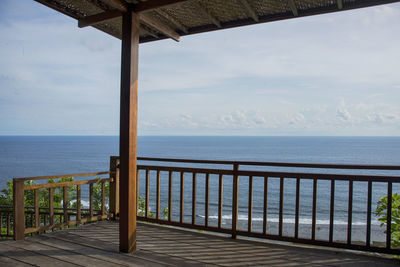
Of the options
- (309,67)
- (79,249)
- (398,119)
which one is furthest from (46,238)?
(398,119)

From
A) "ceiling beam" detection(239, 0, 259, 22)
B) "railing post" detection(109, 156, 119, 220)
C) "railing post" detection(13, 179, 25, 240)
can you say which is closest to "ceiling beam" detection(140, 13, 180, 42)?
"ceiling beam" detection(239, 0, 259, 22)

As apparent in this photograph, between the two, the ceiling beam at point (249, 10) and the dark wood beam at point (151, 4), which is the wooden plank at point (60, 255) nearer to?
the dark wood beam at point (151, 4)

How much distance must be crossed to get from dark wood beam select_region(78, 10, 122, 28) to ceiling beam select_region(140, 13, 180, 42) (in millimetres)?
241

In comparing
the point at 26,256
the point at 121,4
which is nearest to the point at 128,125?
the point at 121,4

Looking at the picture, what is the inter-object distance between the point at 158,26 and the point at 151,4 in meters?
0.45

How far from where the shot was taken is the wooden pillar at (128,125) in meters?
2.73

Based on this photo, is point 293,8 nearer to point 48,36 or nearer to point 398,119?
point 48,36

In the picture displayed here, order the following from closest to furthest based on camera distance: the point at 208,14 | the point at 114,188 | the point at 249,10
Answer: the point at 249,10
the point at 208,14
the point at 114,188

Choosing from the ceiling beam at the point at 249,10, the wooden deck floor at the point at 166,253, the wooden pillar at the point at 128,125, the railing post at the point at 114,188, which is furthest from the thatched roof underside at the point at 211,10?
the wooden deck floor at the point at 166,253

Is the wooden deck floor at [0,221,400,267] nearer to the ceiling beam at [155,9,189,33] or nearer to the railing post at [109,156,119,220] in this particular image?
the railing post at [109,156,119,220]

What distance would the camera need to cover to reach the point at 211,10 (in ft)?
9.43

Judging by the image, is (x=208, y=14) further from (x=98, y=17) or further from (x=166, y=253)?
(x=166, y=253)

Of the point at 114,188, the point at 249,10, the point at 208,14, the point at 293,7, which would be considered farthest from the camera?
the point at 114,188

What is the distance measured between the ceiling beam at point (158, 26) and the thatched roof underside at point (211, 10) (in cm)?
2
